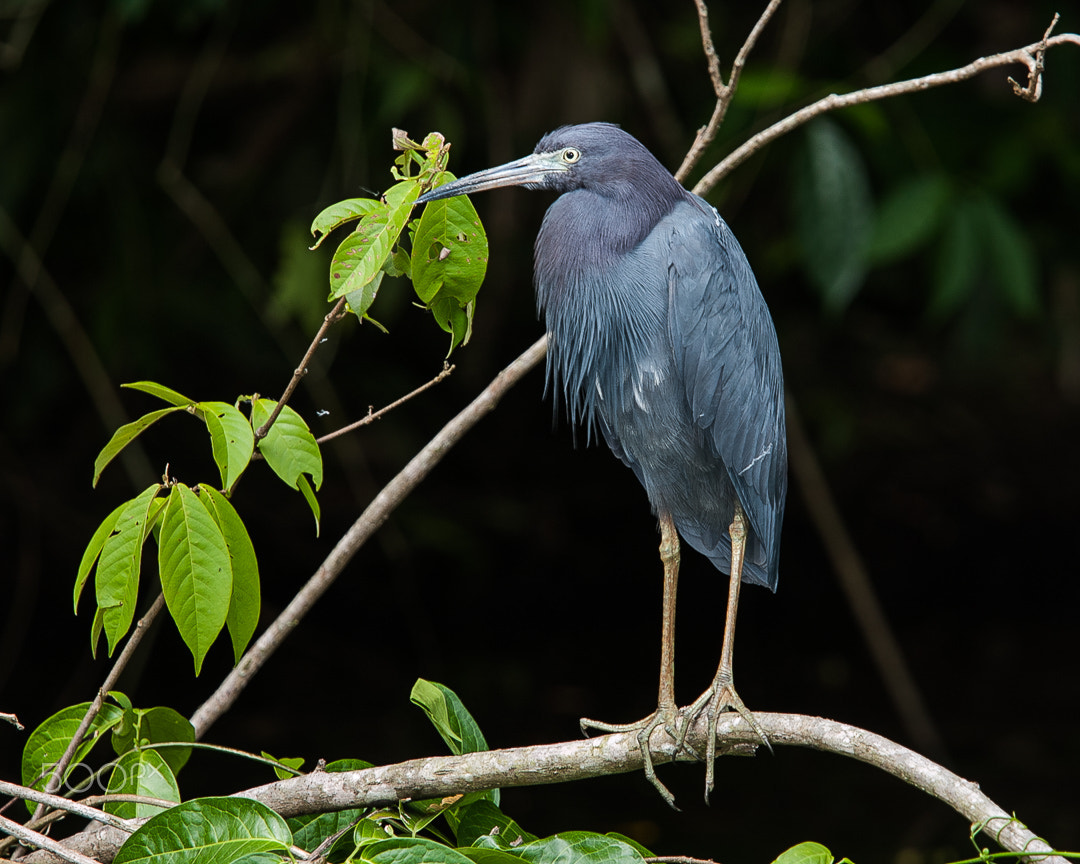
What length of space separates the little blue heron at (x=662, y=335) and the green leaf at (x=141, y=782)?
0.85m

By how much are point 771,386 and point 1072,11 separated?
4202mm

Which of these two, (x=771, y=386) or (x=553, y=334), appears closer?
(x=553, y=334)

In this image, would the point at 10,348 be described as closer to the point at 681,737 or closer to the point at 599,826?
the point at 599,826

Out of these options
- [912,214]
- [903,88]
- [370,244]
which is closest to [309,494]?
[370,244]

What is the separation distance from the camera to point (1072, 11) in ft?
19.3

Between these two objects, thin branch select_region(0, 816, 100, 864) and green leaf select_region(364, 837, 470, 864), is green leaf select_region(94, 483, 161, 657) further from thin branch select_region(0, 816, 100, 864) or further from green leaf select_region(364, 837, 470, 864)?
green leaf select_region(364, 837, 470, 864)

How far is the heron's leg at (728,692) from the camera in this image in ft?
7.02

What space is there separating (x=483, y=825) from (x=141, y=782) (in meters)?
0.56

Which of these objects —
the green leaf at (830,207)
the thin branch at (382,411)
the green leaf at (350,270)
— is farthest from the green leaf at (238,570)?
the green leaf at (830,207)

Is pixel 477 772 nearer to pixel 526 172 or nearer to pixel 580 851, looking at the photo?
pixel 580 851

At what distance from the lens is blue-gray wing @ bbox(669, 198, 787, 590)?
8.29 ft

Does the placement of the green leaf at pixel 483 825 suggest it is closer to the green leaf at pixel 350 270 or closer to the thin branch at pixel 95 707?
the thin branch at pixel 95 707

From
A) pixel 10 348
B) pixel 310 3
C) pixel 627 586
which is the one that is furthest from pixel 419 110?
pixel 627 586

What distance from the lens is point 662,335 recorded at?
8.36 ft
